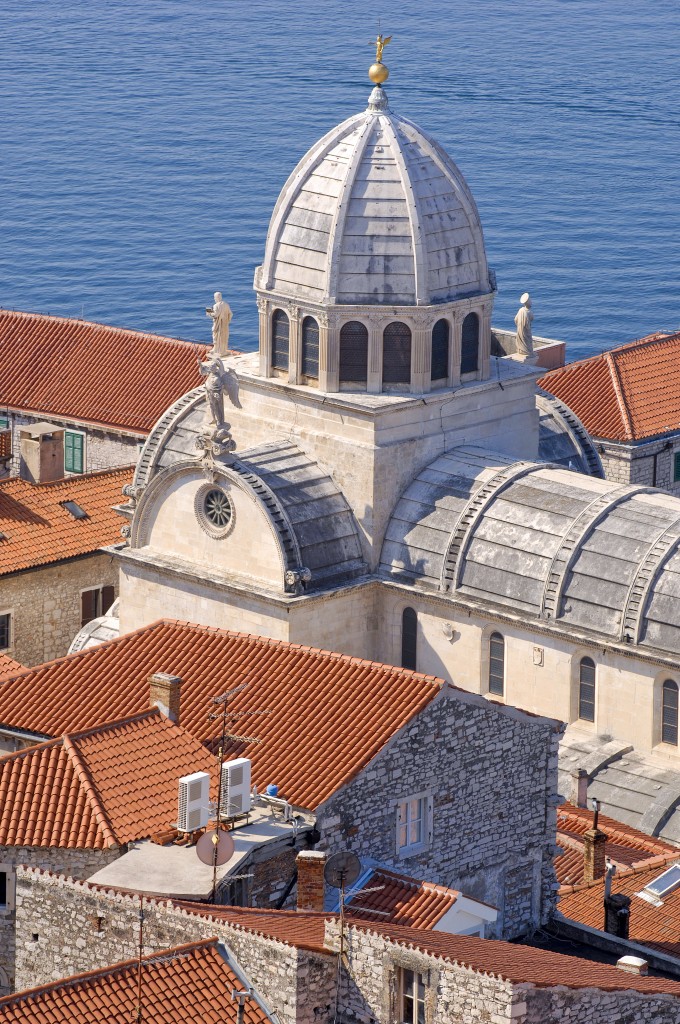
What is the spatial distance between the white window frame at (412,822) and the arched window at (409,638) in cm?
1829

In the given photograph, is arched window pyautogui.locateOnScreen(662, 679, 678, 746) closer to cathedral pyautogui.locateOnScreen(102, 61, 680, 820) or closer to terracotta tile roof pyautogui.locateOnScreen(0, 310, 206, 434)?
cathedral pyautogui.locateOnScreen(102, 61, 680, 820)

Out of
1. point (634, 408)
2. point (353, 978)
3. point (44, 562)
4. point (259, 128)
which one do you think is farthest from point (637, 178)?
point (353, 978)

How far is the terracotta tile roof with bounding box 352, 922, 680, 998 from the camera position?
43.4m

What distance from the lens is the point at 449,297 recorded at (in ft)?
238

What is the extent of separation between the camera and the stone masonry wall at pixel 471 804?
2064 inches

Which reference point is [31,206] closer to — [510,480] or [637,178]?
[637,178]

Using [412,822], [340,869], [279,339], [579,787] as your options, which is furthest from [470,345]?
[340,869]

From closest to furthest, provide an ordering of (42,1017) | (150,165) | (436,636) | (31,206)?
(42,1017)
(436,636)
(31,206)
(150,165)

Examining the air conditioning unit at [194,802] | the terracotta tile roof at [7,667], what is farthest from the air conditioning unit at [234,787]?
the terracotta tile roof at [7,667]

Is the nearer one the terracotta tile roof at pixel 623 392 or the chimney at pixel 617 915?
the chimney at pixel 617 915

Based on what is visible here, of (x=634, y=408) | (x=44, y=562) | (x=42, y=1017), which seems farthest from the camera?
(x=634, y=408)

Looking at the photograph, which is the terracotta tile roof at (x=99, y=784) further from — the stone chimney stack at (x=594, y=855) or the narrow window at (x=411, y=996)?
the stone chimney stack at (x=594, y=855)

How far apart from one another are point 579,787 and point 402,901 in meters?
16.2

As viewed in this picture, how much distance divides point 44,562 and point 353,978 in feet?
122
